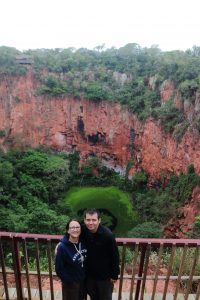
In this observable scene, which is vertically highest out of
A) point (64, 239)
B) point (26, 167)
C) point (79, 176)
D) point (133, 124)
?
point (64, 239)

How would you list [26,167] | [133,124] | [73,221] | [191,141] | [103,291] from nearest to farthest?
[73,221], [103,291], [191,141], [26,167], [133,124]

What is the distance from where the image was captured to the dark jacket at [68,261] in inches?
121

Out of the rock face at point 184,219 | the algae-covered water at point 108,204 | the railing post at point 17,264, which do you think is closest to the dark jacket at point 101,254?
the railing post at point 17,264

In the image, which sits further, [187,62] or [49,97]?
[49,97]

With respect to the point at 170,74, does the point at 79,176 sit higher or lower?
lower

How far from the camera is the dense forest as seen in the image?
17.7m

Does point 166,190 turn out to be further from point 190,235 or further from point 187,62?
point 187,62

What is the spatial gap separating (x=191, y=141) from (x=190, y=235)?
635 centimetres

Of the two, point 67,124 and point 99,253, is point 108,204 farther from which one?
point 99,253

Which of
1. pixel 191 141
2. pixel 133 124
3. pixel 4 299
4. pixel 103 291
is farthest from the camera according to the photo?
pixel 133 124

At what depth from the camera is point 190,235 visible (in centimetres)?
1374

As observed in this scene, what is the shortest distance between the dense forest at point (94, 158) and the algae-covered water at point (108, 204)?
1.59ft

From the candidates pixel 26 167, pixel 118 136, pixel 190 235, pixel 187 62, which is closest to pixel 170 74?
pixel 187 62

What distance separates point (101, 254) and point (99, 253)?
0.02 metres
